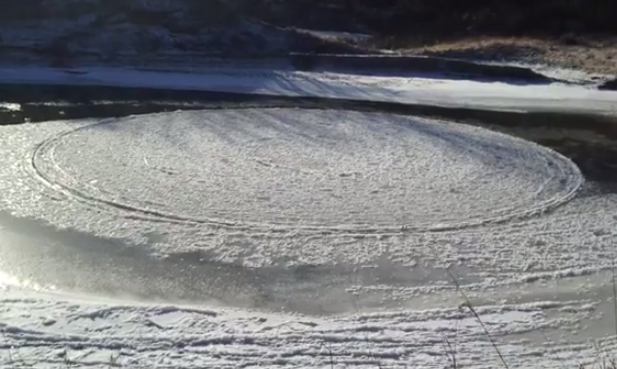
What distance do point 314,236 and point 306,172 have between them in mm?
2438

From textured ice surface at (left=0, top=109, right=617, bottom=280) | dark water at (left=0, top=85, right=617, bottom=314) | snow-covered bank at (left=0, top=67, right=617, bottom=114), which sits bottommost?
dark water at (left=0, top=85, right=617, bottom=314)

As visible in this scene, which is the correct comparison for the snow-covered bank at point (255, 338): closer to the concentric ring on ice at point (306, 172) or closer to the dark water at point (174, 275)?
the dark water at point (174, 275)

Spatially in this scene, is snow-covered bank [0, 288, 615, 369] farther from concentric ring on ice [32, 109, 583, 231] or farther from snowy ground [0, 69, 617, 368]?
concentric ring on ice [32, 109, 583, 231]

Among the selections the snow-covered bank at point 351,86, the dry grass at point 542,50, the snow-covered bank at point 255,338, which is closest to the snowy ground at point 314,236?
the snow-covered bank at point 255,338

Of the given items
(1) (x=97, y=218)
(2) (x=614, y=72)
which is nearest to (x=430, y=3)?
(2) (x=614, y=72)

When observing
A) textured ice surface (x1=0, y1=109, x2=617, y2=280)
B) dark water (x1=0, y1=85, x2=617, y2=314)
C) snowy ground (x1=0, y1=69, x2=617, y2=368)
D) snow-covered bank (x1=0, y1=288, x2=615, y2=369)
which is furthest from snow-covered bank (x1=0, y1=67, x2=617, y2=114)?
snow-covered bank (x1=0, y1=288, x2=615, y2=369)

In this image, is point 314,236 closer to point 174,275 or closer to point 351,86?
point 174,275

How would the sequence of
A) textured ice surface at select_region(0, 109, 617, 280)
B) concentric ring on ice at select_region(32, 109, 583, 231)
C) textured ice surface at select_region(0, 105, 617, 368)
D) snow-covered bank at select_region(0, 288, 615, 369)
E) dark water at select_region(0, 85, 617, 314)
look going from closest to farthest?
snow-covered bank at select_region(0, 288, 615, 369)
textured ice surface at select_region(0, 105, 617, 368)
dark water at select_region(0, 85, 617, 314)
textured ice surface at select_region(0, 109, 617, 280)
concentric ring on ice at select_region(32, 109, 583, 231)

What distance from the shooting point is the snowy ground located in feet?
19.3

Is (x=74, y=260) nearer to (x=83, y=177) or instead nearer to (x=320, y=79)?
(x=83, y=177)

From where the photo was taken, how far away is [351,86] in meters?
19.0

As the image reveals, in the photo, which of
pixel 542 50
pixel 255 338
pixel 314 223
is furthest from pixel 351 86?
pixel 255 338

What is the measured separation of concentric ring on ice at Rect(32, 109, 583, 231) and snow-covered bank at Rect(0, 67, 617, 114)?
3.49 metres

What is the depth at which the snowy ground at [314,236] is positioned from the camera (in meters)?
5.87
